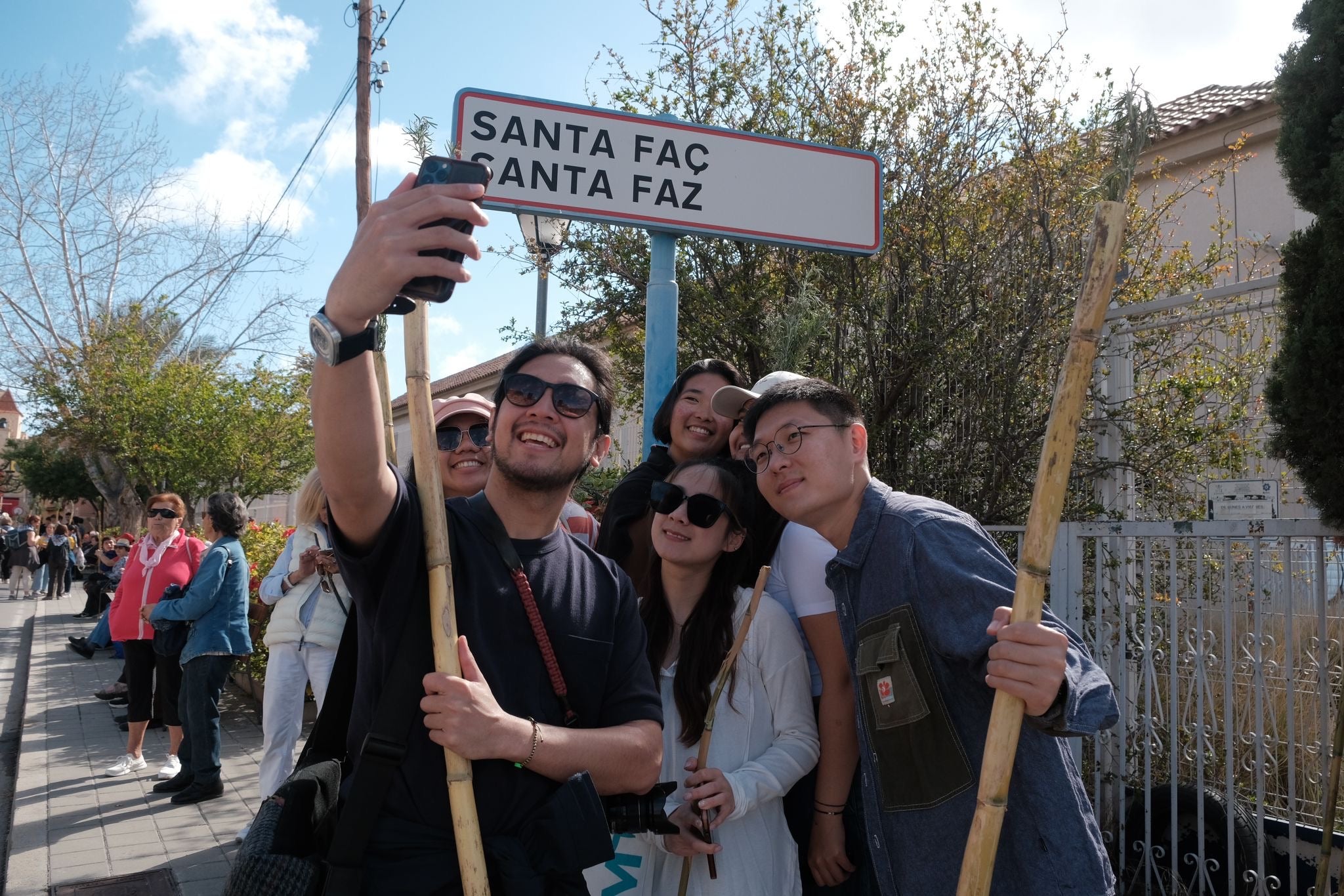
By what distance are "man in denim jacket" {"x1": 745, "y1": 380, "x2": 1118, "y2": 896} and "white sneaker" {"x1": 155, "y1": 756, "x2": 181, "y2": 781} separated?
19.9ft

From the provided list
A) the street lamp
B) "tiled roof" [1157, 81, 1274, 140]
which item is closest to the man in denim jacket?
the street lamp

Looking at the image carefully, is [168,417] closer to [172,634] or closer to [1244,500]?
[172,634]

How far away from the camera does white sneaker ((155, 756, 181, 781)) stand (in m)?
6.77

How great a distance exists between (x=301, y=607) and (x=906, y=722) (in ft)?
11.8

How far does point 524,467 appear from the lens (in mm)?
1981

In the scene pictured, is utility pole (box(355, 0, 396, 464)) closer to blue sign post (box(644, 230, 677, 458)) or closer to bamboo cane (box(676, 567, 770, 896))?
blue sign post (box(644, 230, 677, 458))

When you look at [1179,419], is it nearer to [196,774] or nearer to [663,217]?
[663,217]

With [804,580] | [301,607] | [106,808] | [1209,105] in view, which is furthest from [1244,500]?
[1209,105]

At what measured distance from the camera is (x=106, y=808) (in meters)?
6.21

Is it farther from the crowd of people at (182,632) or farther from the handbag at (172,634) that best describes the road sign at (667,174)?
the handbag at (172,634)

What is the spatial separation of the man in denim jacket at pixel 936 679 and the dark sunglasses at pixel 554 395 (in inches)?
21.7

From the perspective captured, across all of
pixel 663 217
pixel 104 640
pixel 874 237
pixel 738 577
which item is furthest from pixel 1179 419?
pixel 104 640

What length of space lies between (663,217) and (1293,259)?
7.47 feet

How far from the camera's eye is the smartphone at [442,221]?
4.88ft
